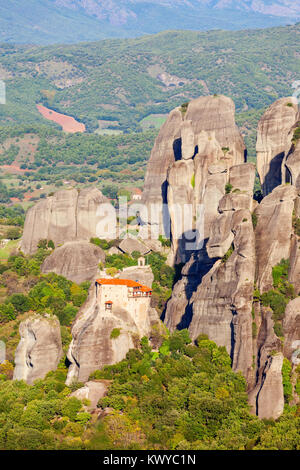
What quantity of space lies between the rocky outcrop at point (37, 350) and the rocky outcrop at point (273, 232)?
15.9 metres

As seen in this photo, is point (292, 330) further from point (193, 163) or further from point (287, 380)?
point (193, 163)

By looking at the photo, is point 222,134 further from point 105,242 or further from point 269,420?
point 269,420

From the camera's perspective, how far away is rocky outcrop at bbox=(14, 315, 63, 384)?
208 feet

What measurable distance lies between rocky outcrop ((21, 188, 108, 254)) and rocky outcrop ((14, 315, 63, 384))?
25761mm

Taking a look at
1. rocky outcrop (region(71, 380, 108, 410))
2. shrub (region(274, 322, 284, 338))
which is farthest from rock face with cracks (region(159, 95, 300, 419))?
rocky outcrop (region(71, 380, 108, 410))

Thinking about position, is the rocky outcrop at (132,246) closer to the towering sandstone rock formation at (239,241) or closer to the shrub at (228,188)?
the towering sandstone rock formation at (239,241)

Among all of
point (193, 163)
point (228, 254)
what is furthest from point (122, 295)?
point (193, 163)

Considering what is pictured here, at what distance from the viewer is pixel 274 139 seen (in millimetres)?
80438

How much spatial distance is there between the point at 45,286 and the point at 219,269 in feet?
72.5

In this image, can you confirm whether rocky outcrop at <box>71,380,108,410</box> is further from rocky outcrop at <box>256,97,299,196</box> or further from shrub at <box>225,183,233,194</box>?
rocky outcrop at <box>256,97,299,196</box>

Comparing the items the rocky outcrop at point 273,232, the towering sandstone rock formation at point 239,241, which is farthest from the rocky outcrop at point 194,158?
the rocky outcrop at point 273,232

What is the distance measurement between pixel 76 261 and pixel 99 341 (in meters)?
22.6
